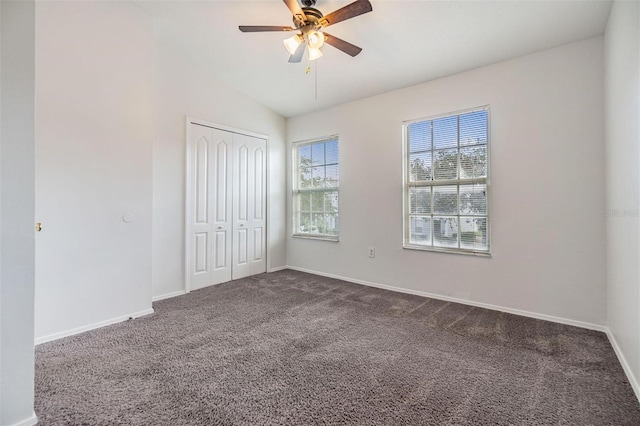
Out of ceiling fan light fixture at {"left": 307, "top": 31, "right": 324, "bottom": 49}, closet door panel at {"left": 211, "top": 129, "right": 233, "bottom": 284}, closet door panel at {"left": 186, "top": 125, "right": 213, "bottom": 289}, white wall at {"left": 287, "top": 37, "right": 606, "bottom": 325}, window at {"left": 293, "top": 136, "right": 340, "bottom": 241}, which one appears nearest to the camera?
ceiling fan light fixture at {"left": 307, "top": 31, "right": 324, "bottom": 49}

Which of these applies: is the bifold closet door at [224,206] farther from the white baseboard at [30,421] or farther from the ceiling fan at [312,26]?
the white baseboard at [30,421]

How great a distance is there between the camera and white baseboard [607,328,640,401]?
1780 mm

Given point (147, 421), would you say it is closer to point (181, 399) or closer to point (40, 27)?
point (181, 399)

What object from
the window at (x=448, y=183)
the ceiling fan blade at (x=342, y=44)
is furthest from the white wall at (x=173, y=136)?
the window at (x=448, y=183)

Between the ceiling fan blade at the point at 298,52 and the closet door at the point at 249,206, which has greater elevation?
the ceiling fan blade at the point at 298,52

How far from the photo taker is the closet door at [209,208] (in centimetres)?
390

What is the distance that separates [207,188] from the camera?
4.06m

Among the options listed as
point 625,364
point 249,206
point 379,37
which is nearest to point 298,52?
point 379,37

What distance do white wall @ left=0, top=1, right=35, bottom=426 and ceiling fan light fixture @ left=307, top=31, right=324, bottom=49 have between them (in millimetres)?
1709

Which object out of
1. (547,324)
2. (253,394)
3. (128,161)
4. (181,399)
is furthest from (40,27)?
(547,324)

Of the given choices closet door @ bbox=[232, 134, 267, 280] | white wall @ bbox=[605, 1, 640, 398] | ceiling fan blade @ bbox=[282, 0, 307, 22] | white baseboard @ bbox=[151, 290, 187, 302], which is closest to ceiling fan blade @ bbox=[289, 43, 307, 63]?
ceiling fan blade @ bbox=[282, 0, 307, 22]

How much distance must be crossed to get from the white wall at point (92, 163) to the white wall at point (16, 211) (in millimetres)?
1241

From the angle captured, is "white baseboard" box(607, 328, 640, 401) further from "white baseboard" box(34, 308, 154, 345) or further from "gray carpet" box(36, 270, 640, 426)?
"white baseboard" box(34, 308, 154, 345)

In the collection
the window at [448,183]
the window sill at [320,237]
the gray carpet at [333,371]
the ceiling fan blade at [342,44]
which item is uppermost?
the ceiling fan blade at [342,44]
